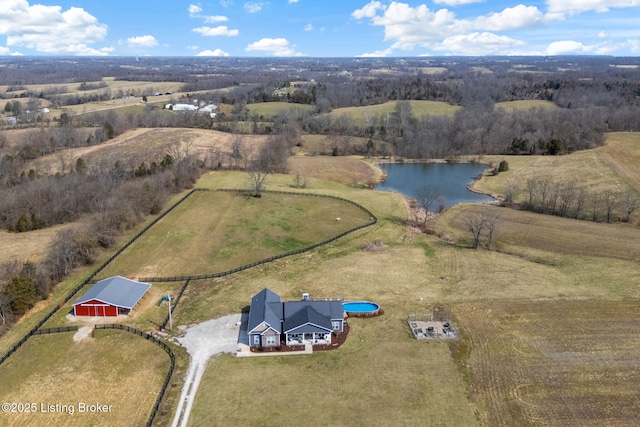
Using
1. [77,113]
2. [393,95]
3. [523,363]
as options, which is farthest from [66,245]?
[393,95]

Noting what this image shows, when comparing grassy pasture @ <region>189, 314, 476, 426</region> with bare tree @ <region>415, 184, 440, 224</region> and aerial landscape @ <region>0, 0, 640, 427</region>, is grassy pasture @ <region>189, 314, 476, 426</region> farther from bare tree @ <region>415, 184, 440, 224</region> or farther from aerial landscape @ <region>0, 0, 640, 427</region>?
bare tree @ <region>415, 184, 440, 224</region>

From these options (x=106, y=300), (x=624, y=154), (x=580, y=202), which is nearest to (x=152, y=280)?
(x=106, y=300)

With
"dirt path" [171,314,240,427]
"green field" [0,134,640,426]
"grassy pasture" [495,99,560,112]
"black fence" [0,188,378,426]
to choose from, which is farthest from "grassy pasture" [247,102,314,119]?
"dirt path" [171,314,240,427]

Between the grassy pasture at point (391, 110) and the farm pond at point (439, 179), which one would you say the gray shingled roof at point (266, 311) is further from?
the grassy pasture at point (391, 110)

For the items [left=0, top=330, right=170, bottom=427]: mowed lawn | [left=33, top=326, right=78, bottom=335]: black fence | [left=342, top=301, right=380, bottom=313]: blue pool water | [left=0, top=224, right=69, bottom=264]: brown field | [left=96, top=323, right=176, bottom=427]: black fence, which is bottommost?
[left=0, top=330, right=170, bottom=427]: mowed lawn

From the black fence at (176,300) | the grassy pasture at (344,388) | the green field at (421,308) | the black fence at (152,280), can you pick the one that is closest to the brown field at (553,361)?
the green field at (421,308)

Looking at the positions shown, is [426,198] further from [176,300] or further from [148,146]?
[148,146]

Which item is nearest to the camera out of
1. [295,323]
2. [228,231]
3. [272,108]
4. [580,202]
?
[295,323]
